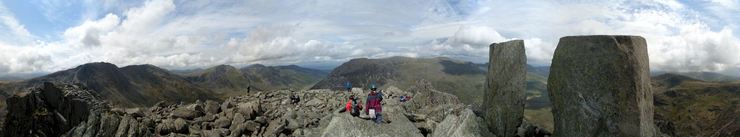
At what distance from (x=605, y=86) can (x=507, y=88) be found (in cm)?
548

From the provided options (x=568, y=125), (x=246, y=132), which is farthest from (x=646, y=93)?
(x=246, y=132)

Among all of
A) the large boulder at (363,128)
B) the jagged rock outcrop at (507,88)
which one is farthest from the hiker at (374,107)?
the jagged rock outcrop at (507,88)

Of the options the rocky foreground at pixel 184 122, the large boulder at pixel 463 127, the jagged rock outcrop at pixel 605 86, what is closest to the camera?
the jagged rock outcrop at pixel 605 86

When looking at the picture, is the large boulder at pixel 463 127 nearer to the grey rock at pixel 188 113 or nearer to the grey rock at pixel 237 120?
the grey rock at pixel 237 120

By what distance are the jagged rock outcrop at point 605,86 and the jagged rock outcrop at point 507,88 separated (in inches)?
110

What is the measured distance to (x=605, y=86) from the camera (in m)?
19.2

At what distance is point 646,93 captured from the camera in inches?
798

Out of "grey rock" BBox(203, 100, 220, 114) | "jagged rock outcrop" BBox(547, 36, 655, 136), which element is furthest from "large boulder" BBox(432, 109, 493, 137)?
"grey rock" BBox(203, 100, 220, 114)

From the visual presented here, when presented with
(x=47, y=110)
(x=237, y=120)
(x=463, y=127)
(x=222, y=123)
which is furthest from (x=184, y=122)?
(x=463, y=127)

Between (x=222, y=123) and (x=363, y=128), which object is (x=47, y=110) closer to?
(x=222, y=123)

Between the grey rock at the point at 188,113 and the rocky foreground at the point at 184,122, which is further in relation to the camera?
the grey rock at the point at 188,113

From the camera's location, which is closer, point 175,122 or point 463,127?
point 463,127

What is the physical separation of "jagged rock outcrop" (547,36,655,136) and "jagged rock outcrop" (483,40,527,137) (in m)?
2.79

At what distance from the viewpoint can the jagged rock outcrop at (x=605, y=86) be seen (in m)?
18.9
